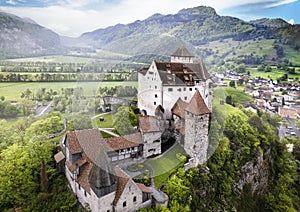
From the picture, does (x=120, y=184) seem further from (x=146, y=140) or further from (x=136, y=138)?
(x=146, y=140)

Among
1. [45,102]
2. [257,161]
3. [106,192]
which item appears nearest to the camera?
[106,192]

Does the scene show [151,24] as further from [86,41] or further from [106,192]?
[106,192]

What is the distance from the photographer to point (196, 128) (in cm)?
2236

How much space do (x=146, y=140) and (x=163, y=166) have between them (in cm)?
296

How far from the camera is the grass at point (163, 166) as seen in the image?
2024 centimetres

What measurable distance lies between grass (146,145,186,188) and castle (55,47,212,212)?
2.78 feet

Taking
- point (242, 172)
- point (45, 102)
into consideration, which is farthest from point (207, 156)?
point (45, 102)

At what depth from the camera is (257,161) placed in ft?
114

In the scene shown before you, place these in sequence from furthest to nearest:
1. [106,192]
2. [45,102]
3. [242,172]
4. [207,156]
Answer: [45,102] < [242,172] < [207,156] < [106,192]

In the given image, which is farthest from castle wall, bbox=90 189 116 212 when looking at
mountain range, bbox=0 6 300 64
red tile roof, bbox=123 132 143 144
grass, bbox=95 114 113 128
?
mountain range, bbox=0 6 300 64

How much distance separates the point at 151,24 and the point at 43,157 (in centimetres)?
1767

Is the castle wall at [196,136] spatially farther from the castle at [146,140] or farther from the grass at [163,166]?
the grass at [163,166]

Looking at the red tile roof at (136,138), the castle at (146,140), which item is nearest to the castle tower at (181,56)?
the castle at (146,140)

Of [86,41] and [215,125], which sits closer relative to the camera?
[86,41]
